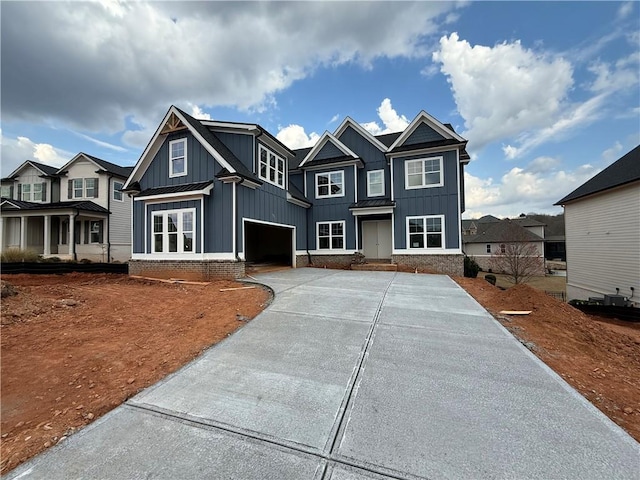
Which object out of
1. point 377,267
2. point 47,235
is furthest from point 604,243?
point 47,235

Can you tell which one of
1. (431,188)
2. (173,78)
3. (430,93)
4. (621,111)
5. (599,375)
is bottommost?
(599,375)

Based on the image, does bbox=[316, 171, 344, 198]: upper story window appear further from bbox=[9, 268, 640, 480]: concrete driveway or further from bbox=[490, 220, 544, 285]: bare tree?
bbox=[490, 220, 544, 285]: bare tree

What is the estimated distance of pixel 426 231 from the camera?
14484mm

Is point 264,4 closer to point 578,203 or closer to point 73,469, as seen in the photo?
point 73,469

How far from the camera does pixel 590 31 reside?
10.1 m

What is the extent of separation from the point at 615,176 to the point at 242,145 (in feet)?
59.5

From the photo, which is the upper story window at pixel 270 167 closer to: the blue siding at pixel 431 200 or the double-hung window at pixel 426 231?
the blue siding at pixel 431 200

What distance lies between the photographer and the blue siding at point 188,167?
37.4ft

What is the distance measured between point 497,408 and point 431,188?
13.2m

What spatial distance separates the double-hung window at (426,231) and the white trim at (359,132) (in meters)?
4.63

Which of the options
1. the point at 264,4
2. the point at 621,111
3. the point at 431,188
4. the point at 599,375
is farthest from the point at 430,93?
the point at 599,375

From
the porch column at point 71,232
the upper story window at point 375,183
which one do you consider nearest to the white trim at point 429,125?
the upper story window at point 375,183

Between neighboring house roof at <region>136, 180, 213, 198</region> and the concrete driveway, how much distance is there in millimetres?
8157

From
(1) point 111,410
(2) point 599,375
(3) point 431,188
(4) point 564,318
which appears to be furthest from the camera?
(3) point 431,188
